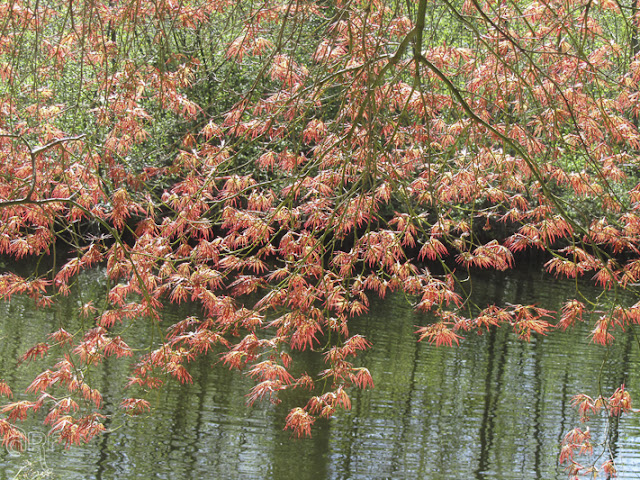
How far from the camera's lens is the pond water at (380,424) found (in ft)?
16.6

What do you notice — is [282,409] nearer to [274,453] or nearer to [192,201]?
[274,453]

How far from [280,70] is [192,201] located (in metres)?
0.89

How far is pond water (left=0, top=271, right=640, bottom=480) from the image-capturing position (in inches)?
200

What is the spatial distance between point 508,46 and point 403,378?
12.6 feet

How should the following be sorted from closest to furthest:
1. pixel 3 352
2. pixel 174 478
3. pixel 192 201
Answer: pixel 192 201 → pixel 174 478 → pixel 3 352

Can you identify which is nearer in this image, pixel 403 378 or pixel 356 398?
pixel 356 398

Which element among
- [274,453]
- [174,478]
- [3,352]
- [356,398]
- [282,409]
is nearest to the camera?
[174,478]

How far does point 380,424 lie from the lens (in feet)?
19.8

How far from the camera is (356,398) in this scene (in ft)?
21.9

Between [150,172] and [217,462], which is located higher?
[150,172]

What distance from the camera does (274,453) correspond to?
5320 mm

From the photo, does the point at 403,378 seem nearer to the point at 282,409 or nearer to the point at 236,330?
the point at 282,409

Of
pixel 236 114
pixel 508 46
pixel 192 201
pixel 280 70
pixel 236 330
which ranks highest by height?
pixel 508 46

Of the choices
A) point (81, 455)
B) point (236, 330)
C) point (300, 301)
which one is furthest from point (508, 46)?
point (81, 455)
